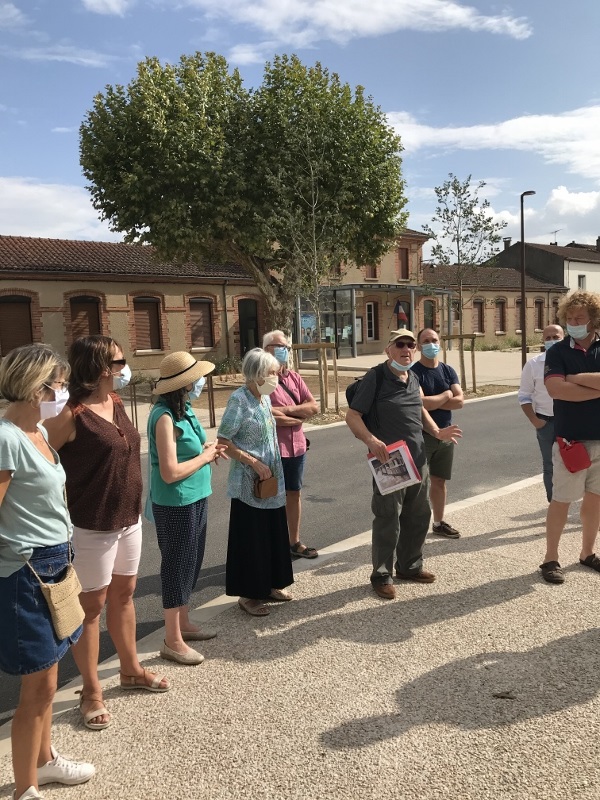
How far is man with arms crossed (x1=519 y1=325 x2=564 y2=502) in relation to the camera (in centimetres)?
546

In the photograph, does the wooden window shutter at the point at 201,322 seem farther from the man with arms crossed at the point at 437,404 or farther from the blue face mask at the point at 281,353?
the man with arms crossed at the point at 437,404

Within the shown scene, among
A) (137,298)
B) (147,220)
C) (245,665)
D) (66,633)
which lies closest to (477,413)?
(147,220)

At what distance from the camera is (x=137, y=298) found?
1001 inches

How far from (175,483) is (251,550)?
37.0 inches

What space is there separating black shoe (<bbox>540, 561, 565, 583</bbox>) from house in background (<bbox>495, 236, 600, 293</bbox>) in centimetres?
5092

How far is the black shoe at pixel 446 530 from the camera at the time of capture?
550 centimetres

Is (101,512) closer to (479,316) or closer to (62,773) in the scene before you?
(62,773)

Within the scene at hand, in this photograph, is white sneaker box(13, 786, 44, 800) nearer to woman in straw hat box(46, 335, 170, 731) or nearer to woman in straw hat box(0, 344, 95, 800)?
woman in straw hat box(0, 344, 95, 800)

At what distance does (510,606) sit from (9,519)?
3127mm

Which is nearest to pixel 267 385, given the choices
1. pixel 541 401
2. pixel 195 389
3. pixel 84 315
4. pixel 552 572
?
pixel 195 389

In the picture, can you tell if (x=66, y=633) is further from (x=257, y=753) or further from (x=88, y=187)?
(x=88, y=187)

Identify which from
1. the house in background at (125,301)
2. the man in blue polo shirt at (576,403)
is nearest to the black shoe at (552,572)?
the man in blue polo shirt at (576,403)

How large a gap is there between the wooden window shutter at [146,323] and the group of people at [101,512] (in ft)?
74.0

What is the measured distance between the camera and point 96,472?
9.43 feet
